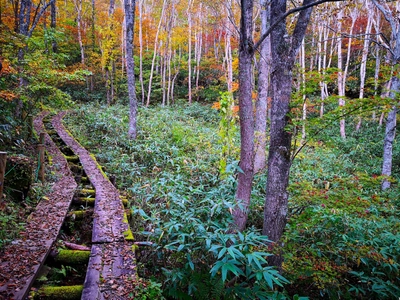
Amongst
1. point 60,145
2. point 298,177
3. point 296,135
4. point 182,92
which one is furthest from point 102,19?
point 296,135

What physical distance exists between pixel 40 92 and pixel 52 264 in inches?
235

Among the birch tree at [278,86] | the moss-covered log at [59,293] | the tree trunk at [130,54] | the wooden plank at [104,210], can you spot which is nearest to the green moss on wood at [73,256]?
the wooden plank at [104,210]

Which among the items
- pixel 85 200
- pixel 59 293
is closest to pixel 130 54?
pixel 85 200

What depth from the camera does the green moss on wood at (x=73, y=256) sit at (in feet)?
10.1

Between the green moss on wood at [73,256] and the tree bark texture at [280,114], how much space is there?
7.99 ft

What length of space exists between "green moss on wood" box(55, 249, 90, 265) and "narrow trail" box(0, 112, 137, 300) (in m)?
0.12

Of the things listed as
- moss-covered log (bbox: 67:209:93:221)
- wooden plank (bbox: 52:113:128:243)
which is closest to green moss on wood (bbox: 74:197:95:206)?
wooden plank (bbox: 52:113:128:243)

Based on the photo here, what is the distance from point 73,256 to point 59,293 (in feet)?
2.27

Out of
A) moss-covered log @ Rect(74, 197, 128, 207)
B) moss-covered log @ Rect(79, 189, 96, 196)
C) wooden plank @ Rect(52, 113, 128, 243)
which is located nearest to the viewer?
wooden plank @ Rect(52, 113, 128, 243)

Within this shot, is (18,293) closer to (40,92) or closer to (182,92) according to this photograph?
(40,92)

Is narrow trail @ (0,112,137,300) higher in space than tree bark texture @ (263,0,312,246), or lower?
lower

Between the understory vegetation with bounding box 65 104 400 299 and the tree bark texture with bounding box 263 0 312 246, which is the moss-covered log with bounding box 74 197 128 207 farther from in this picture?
the tree bark texture with bounding box 263 0 312 246

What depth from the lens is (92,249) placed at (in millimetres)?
3172

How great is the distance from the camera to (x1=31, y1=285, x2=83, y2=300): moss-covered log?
95.2 inches
